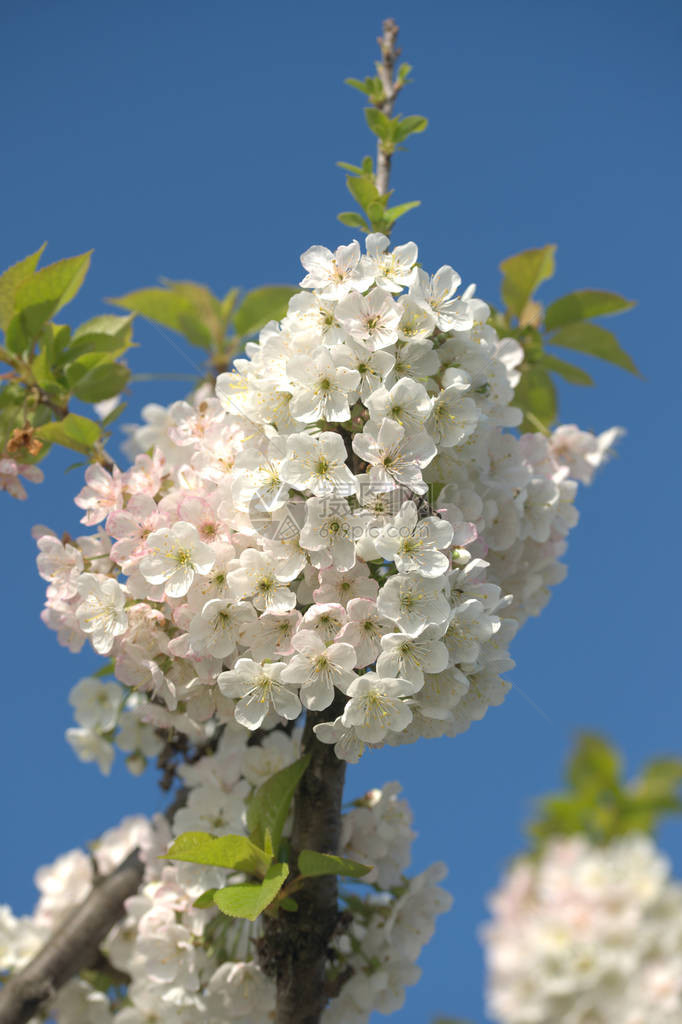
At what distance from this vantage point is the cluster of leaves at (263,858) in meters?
1.34

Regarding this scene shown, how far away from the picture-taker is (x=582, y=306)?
2.18 metres

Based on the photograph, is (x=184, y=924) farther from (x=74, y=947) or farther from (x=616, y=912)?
(x=616, y=912)

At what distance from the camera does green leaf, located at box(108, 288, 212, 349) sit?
2354mm

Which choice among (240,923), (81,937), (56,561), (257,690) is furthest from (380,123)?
(81,937)

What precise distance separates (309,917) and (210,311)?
1678 millimetres

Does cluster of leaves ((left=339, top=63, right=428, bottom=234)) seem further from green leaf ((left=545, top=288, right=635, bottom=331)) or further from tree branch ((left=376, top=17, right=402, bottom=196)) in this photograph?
green leaf ((left=545, top=288, right=635, bottom=331))

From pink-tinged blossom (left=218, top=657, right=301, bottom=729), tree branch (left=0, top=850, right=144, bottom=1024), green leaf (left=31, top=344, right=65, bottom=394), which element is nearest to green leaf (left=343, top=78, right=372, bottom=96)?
green leaf (left=31, top=344, right=65, bottom=394)

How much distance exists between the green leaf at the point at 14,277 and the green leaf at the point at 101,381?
0.73 ft

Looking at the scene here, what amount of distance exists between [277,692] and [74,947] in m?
1.35

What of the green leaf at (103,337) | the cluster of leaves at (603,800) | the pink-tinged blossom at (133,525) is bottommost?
the pink-tinged blossom at (133,525)

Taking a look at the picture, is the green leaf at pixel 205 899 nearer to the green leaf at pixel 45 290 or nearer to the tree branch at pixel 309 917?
the tree branch at pixel 309 917

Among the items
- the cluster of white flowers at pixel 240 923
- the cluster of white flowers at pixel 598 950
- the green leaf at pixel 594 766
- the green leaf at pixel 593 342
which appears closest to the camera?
the cluster of white flowers at pixel 240 923

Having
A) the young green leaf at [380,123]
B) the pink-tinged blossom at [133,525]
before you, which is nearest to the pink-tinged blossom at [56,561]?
the pink-tinged blossom at [133,525]

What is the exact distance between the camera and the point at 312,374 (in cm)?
130
